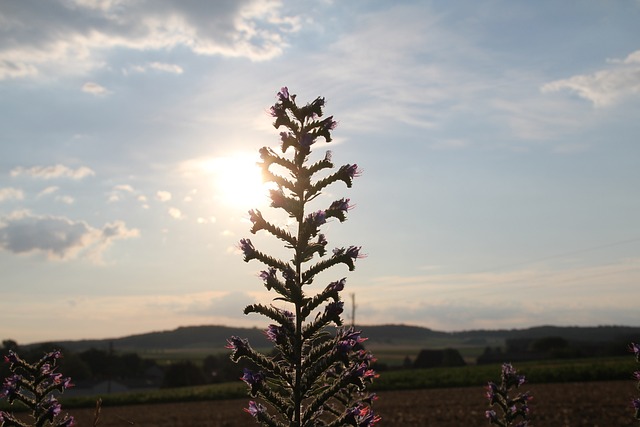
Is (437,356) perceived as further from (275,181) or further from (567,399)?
(275,181)

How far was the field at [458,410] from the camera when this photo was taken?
4362cm

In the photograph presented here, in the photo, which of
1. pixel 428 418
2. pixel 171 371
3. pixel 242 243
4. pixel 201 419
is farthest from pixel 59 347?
pixel 171 371

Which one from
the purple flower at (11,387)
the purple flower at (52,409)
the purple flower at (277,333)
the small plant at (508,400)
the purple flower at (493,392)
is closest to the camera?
the purple flower at (277,333)

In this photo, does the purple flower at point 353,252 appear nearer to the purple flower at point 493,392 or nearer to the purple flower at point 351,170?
the purple flower at point 351,170

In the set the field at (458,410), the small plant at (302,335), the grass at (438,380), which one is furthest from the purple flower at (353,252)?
the grass at (438,380)

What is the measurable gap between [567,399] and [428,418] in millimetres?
14661

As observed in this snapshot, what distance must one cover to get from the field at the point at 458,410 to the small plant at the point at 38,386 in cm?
3440

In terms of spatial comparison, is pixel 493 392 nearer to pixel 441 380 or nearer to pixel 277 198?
pixel 277 198

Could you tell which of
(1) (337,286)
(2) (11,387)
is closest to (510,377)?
(1) (337,286)

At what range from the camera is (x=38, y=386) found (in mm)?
7867

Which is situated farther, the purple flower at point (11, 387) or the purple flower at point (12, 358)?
the purple flower at point (12, 358)

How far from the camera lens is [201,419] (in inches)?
2213

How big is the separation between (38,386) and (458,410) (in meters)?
47.7

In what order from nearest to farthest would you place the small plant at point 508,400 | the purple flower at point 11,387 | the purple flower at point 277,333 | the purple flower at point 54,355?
the purple flower at point 277,333 → the purple flower at point 11,387 → the purple flower at point 54,355 → the small plant at point 508,400
